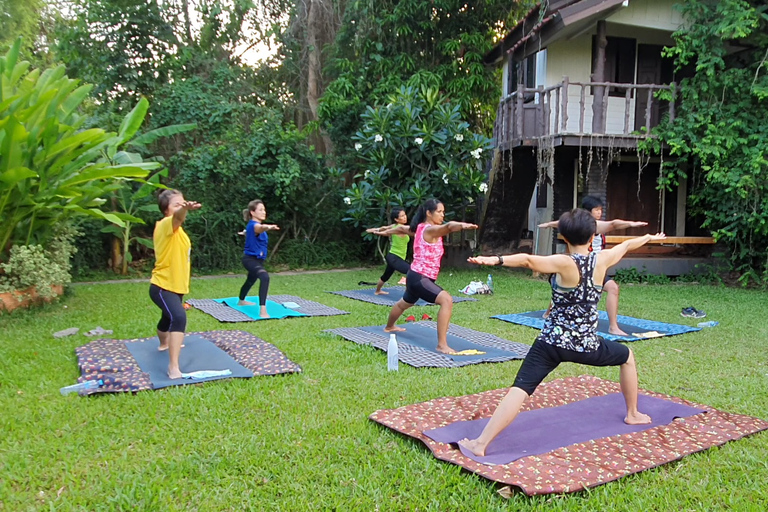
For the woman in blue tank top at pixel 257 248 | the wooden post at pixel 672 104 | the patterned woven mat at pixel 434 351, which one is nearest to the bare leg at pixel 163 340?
the patterned woven mat at pixel 434 351

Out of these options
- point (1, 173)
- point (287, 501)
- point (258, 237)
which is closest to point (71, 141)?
point (1, 173)

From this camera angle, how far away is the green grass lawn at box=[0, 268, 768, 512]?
3.14 m

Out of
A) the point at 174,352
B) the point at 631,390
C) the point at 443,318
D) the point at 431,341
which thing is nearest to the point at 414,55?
the point at 431,341

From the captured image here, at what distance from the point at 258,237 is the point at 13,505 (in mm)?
5810

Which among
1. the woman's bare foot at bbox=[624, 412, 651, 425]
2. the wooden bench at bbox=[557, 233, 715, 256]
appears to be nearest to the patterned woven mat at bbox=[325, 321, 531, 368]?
the woman's bare foot at bbox=[624, 412, 651, 425]

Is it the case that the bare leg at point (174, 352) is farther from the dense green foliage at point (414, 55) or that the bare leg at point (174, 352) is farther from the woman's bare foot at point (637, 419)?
the dense green foliage at point (414, 55)

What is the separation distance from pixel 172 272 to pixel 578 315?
11.8 feet

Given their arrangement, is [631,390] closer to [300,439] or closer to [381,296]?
[300,439]

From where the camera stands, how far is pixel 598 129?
12203 millimetres

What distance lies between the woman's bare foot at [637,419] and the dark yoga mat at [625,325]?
300 cm

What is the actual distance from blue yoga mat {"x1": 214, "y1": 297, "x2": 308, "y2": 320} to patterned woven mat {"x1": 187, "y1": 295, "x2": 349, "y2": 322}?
0.09m

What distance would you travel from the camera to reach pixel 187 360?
5.89 m

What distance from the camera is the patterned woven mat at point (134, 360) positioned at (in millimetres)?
5059

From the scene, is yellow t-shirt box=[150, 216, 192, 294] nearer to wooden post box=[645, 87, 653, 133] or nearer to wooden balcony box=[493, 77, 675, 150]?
wooden balcony box=[493, 77, 675, 150]
